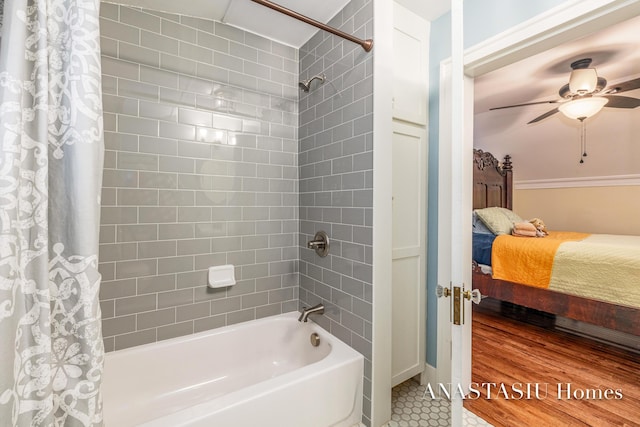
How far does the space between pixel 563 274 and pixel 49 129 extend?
3.69 metres

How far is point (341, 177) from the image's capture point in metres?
1.79

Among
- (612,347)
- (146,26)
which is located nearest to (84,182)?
(146,26)

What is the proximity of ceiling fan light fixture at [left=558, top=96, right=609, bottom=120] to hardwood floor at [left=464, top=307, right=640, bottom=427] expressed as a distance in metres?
2.29

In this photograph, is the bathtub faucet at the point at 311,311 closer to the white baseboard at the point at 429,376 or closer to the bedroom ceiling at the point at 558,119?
the white baseboard at the point at 429,376

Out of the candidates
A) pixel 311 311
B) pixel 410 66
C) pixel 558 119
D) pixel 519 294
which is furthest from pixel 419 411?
pixel 558 119

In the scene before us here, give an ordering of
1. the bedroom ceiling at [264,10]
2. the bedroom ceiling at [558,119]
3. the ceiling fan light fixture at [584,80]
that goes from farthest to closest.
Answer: the ceiling fan light fixture at [584,80]
the bedroom ceiling at [558,119]
the bedroom ceiling at [264,10]

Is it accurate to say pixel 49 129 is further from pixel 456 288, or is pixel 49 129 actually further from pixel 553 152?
pixel 553 152

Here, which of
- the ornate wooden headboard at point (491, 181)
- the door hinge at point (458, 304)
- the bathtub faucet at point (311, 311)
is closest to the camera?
the door hinge at point (458, 304)

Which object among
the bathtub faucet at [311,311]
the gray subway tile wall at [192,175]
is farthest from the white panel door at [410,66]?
the bathtub faucet at [311,311]

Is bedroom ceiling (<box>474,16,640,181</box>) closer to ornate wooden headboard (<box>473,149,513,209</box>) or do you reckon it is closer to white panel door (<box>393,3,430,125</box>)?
ornate wooden headboard (<box>473,149,513,209</box>)

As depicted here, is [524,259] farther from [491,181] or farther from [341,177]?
[341,177]

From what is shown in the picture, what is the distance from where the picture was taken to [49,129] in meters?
0.78

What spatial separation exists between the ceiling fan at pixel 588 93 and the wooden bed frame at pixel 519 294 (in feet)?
4.10

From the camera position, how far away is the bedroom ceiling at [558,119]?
8.78 feet
